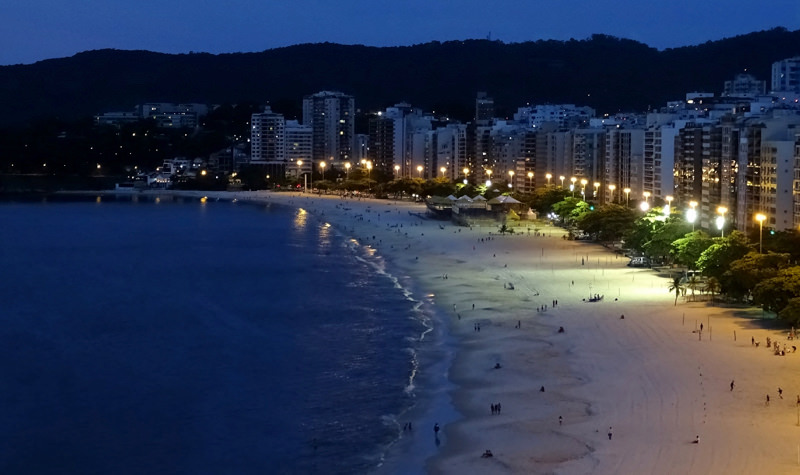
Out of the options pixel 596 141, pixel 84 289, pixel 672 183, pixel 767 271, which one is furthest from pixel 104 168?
pixel 767 271

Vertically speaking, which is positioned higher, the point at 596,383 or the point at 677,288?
the point at 677,288

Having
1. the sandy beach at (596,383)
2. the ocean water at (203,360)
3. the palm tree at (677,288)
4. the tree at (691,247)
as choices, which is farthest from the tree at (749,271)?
the ocean water at (203,360)

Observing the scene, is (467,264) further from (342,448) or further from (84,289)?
(342,448)

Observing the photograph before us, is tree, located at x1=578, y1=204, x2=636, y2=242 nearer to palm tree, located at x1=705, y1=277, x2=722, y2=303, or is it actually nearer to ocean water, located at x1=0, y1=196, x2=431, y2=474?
ocean water, located at x1=0, y1=196, x2=431, y2=474

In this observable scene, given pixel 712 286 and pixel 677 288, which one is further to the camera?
pixel 677 288

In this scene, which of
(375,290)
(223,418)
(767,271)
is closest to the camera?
(223,418)

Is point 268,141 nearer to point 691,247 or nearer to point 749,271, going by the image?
point 691,247

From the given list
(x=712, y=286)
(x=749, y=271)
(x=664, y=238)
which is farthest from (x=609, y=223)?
(x=749, y=271)
